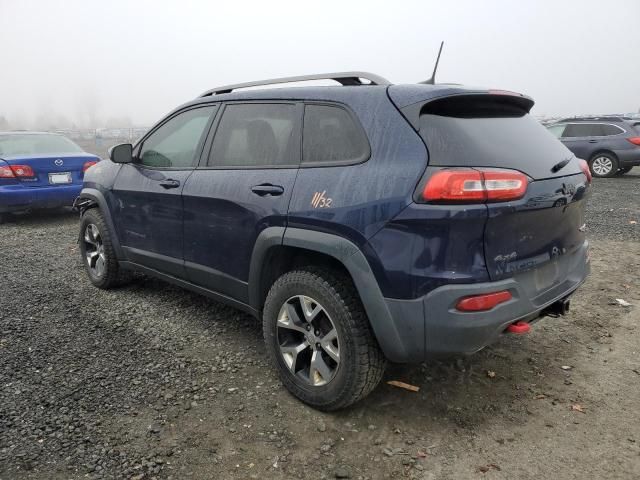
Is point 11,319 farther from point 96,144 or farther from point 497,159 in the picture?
point 96,144

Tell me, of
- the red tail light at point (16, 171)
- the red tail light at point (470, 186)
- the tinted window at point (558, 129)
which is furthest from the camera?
the tinted window at point (558, 129)

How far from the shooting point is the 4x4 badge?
2537 millimetres

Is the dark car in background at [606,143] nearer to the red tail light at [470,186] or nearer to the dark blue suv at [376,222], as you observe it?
the dark blue suv at [376,222]

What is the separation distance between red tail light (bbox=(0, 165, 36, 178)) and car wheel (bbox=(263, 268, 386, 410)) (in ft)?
19.9

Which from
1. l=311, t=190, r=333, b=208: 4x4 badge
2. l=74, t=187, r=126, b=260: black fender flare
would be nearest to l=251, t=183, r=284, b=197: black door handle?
l=311, t=190, r=333, b=208: 4x4 badge

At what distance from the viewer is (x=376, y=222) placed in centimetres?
233

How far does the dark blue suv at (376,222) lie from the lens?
224 cm

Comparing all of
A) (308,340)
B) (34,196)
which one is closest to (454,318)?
(308,340)

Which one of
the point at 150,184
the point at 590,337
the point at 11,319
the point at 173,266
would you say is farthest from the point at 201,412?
the point at 590,337

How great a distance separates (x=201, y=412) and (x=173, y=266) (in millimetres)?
1283

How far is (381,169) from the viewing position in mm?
2396

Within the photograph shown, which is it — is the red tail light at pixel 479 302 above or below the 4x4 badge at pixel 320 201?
below

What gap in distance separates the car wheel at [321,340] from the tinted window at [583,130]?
1284cm

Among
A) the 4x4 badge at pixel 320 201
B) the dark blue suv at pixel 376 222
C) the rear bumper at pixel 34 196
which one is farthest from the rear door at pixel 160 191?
the rear bumper at pixel 34 196
